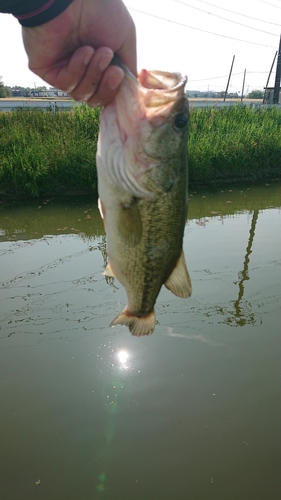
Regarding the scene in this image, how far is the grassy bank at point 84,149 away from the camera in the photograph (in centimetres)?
885

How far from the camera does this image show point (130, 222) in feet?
5.37

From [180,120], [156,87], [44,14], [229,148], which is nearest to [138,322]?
[180,120]

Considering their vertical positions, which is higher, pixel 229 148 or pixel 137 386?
pixel 137 386

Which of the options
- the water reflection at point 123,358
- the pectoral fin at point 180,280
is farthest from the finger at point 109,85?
the water reflection at point 123,358

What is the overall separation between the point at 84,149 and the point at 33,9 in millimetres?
8288

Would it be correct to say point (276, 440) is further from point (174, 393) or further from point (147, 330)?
point (147, 330)

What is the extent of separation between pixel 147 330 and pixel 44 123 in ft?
33.7

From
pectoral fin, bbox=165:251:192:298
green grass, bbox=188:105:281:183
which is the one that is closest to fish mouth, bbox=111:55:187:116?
pectoral fin, bbox=165:251:192:298

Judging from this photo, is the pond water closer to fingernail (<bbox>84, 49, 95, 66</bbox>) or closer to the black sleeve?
fingernail (<bbox>84, 49, 95, 66</bbox>)

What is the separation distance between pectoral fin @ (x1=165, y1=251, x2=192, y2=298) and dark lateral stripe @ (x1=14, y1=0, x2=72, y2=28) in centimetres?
102

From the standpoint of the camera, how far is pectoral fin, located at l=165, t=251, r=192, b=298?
5.97 feet

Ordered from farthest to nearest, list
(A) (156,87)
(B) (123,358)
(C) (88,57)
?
(B) (123,358)
(A) (156,87)
(C) (88,57)

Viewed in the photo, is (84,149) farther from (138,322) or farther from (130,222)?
(130,222)

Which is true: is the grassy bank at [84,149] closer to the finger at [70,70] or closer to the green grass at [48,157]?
the green grass at [48,157]
